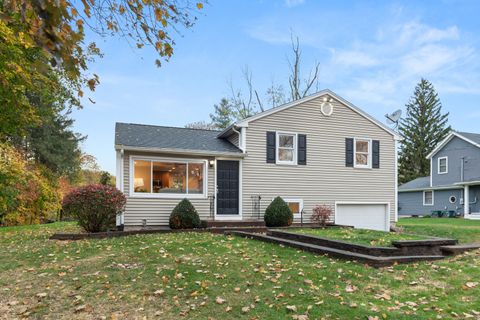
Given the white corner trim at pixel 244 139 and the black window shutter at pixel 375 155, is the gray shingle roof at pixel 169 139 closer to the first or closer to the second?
the white corner trim at pixel 244 139

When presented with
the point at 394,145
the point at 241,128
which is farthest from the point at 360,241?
the point at 394,145

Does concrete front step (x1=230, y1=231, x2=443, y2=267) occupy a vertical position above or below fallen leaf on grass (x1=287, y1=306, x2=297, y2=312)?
above

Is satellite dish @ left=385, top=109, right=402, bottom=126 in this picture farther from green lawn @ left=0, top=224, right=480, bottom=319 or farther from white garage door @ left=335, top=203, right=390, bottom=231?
green lawn @ left=0, top=224, right=480, bottom=319

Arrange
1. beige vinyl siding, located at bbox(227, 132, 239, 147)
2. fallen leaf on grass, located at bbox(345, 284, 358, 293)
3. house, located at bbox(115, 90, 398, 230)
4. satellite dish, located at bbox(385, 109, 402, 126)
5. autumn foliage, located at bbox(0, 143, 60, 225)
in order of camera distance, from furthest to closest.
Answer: autumn foliage, located at bbox(0, 143, 60, 225) → satellite dish, located at bbox(385, 109, 402, 126) → beige vinyl siding, located at bbox(227, 132, 239, 147) → house, located at bbox(115, 90, 398, 230) → fallen leaf on grass, located at bbox(345, 284, 358, 293)

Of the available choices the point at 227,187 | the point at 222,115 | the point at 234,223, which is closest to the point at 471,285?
the point at 234,223

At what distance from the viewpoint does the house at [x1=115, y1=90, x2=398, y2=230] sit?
42.1 ft

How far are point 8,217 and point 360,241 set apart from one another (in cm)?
2073

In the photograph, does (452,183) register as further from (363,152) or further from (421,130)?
(421,130)

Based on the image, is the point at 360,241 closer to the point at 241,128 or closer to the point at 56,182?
the point at 241,128

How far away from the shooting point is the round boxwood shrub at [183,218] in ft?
38.9

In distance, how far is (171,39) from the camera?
419cm

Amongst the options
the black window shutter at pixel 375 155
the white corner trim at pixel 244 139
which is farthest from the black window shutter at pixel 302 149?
the black window shutter at pixel 375 155

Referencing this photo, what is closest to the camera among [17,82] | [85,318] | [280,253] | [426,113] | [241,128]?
[85,318]

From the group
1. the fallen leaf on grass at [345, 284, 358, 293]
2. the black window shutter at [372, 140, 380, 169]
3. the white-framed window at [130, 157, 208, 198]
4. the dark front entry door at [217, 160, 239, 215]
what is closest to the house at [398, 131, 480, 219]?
the black window shutter at [372, 140, 380, 169]
